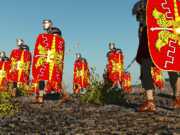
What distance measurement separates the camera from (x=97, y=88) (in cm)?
1160

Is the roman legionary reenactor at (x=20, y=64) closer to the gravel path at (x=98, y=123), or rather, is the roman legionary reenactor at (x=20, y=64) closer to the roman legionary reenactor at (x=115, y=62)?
the roman legionary reenactor at (x=115, y=62)

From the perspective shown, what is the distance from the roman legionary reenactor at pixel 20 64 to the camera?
18.4 m

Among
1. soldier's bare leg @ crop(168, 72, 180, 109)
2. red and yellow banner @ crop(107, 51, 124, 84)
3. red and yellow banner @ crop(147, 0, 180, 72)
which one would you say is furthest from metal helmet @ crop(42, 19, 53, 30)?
red and yellow banner @ crop(107, 51, 124, 84)

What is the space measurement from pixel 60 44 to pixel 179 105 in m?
5.47

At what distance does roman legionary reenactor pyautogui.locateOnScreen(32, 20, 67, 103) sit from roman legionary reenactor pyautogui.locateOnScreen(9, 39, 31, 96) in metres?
4.73

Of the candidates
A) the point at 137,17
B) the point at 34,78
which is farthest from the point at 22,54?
the point at 137,17

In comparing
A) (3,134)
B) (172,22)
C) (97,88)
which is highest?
(172,22)

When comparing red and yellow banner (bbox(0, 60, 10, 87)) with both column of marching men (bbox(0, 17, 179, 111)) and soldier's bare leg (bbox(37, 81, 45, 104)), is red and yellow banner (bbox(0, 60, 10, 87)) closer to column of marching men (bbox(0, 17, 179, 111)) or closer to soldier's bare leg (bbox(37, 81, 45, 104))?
column of marching men (bbox(0, 17, 179, 111))

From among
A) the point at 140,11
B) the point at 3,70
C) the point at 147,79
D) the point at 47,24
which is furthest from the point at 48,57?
the point at 3,70

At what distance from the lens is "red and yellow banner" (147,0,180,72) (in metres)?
7.97

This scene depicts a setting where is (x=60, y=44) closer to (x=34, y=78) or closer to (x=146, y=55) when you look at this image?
(x=34, y=78)

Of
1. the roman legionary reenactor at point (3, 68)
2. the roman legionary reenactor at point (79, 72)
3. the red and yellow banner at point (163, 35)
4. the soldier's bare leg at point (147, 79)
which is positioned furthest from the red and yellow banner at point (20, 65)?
the red and yellow banner at point (163, 35)

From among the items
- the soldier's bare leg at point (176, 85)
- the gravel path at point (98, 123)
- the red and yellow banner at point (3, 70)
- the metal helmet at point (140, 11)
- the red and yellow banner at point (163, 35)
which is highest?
the red and yellow banner at point (3, 70)

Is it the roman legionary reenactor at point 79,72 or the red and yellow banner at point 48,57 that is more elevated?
the roman legionary reenactor at point 79,72
